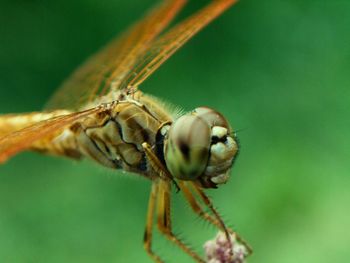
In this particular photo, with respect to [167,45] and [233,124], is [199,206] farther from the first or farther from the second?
[233,124]

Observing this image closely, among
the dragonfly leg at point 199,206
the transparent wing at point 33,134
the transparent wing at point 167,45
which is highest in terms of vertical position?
the transparent wing at point 167,45

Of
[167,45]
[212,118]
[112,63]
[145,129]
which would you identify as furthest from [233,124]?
[212,118]

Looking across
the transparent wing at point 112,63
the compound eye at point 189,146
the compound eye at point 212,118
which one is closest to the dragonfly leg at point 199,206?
the compound eye at point 189,146

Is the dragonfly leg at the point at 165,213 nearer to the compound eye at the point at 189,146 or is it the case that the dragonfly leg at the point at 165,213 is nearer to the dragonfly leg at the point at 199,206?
the dragonfly leg at the point at 199,206

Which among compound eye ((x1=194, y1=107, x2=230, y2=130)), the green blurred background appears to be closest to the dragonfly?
compound eye ((x1=194, y1=107, x2=230, y2=130))

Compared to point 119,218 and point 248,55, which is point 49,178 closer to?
point 119,218

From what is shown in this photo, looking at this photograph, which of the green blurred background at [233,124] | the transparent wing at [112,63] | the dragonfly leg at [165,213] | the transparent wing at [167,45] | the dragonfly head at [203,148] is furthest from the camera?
the green blurred background at [233,124]

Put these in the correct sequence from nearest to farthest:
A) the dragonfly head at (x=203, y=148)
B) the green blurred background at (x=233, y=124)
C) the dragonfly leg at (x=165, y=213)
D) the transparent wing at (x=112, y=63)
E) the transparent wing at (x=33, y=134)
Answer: the dragonfly head at (x=203, y=148)
the transparent wing at (x=33, y=134)
the dragonfly leg at (x=165, y=213)
the transparent wing at (x=112, y=63)
the green blurred background at (x=233, y=124)
